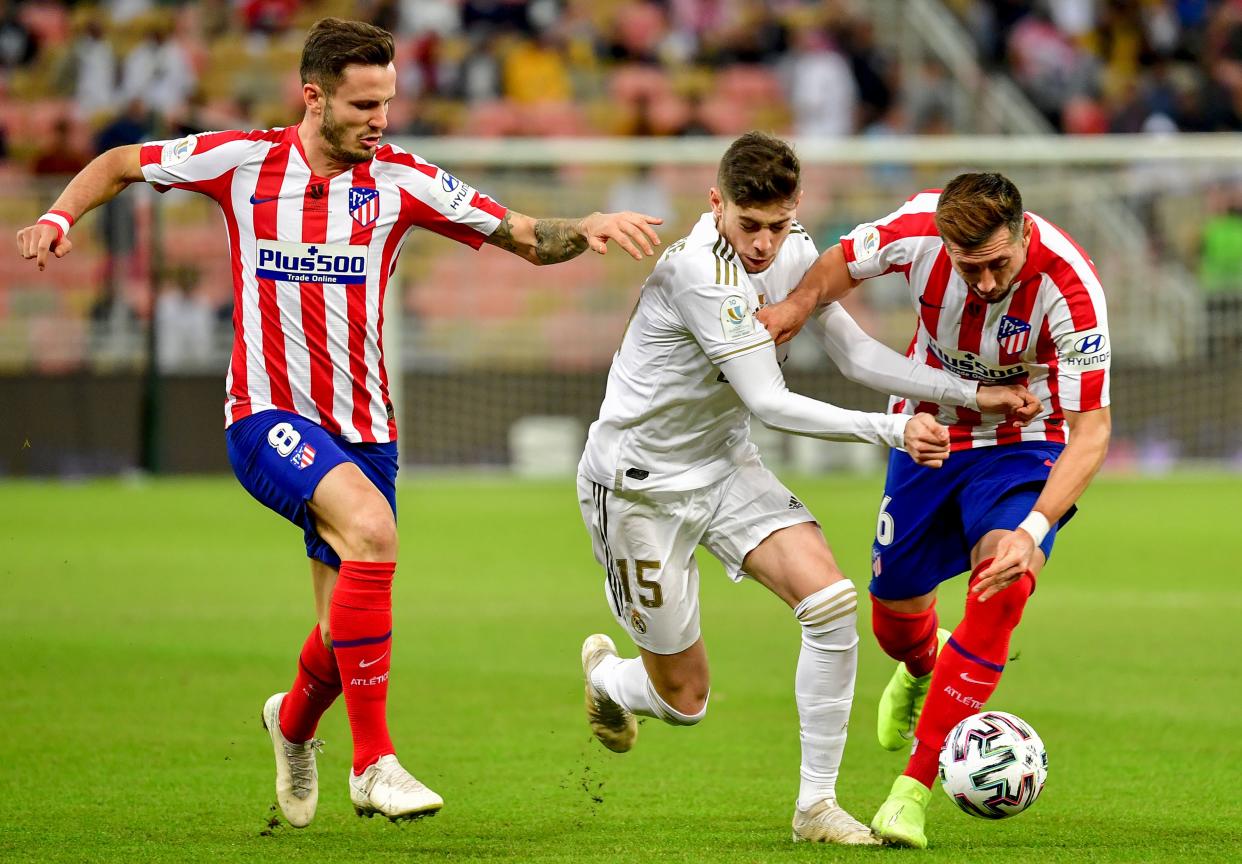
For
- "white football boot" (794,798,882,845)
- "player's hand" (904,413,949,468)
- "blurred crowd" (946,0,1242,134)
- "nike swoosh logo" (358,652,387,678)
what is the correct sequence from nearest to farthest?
"player's hand" (904,413,949,468) < "white football boot" (794,798,882,845) < "nike swoosh logo" (358,652,387,678) < "blurred crowd" (946,0,1242,134)

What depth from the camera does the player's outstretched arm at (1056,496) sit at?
5.27 m

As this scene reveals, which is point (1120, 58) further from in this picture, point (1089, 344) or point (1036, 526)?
point (1036, 526)

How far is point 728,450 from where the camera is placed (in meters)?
6.07

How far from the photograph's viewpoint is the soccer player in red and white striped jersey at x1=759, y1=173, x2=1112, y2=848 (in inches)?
218

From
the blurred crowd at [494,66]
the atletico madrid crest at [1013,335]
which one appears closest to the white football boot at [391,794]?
the atletico madrid crest at [1013,335]

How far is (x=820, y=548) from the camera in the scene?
579 centimetres

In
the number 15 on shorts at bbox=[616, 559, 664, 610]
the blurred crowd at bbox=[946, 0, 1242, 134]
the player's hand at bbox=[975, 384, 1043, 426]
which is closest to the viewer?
the player's hand at bbox=[975, 384, 1043, 426]

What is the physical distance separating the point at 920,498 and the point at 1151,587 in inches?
224

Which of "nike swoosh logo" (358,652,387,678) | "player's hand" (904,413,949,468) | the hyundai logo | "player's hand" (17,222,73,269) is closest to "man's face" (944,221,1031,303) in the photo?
the hyundai logo

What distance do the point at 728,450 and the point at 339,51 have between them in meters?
1.77

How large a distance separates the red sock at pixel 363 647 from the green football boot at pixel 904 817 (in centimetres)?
147

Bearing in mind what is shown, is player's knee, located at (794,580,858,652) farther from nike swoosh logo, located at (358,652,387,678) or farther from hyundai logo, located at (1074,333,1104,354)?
nike swoosh logo, located at (358,652,387,678)

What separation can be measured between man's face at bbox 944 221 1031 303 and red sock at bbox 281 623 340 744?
2.33 meters

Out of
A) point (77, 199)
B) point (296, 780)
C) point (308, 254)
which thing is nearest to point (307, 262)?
point (308, 254)
